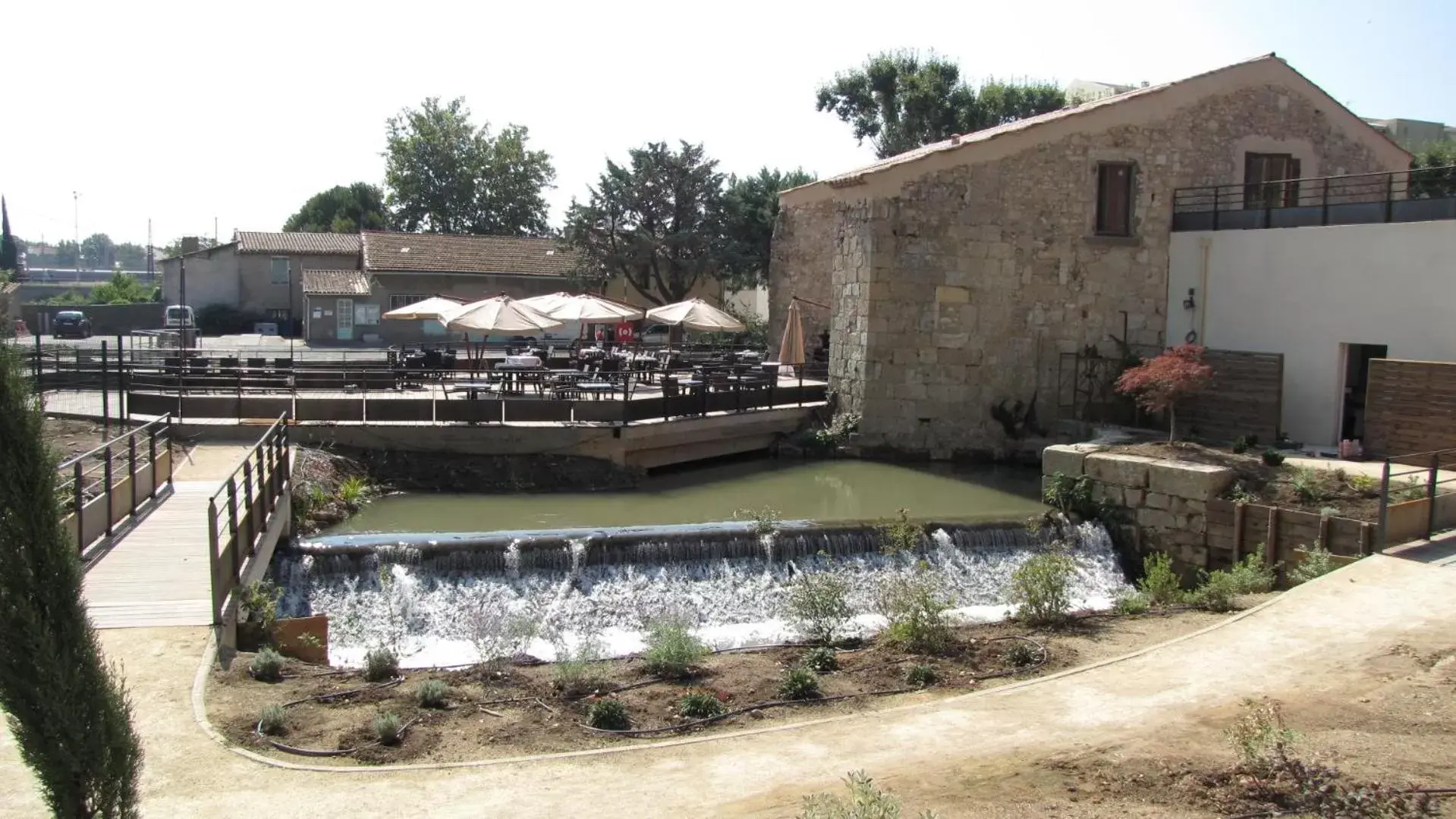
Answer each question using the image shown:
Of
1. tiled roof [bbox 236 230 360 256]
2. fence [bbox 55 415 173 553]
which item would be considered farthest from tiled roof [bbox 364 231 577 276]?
fence [bbox 55 415 173 553]

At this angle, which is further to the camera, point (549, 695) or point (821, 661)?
point (821, 661)

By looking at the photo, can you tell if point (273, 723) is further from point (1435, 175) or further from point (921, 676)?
point (1435, 175)

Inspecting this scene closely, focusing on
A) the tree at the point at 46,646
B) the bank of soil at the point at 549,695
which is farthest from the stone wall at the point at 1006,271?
the tree at the point at 46,646

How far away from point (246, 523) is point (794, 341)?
1401 centimetres

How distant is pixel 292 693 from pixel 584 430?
9.75 metres

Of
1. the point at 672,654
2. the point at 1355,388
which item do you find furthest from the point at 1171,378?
the point at 672,654

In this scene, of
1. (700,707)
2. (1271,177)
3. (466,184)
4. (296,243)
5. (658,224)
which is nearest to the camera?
(700,707)

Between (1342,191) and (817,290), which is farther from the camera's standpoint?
(817,290)

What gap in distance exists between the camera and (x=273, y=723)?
694 cm

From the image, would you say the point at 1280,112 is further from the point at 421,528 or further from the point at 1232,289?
the point at 421,528

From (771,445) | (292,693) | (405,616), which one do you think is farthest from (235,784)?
(771,445)

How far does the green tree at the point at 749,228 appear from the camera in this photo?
36.8 meters

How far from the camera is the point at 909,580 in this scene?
13.1 meters

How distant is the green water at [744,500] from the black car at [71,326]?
113 ft
